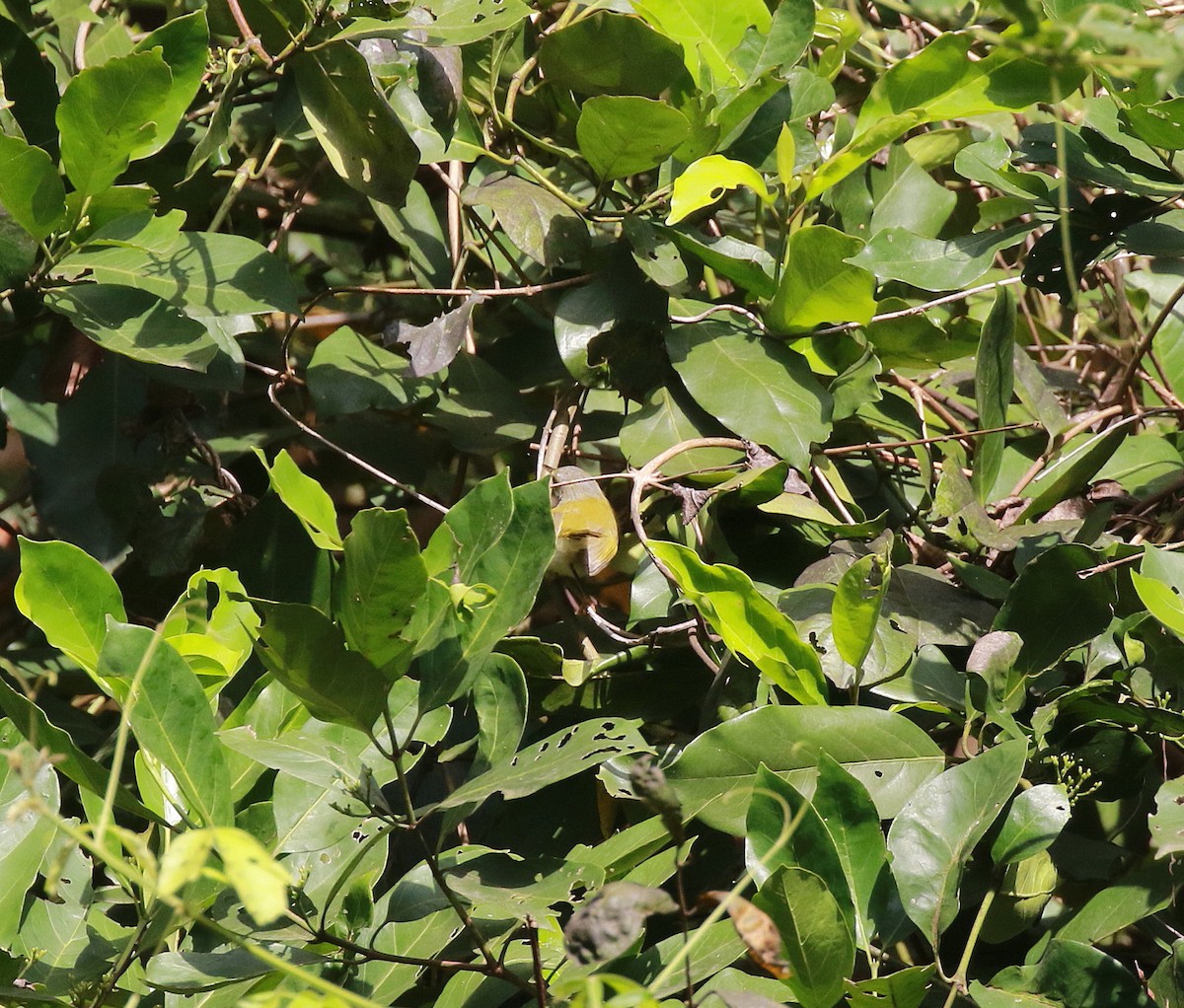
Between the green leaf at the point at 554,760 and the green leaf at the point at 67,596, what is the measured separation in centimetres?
24

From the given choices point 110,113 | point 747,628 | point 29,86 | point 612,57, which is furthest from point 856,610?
point 29,86

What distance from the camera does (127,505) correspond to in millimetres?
1063

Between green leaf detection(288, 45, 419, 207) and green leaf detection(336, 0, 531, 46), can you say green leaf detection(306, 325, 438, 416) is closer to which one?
green leaf detection(288, 45, 419, 207)

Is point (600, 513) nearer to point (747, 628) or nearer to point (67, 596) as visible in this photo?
point (747, 628)

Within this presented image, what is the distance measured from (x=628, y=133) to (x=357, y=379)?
0.32 metres

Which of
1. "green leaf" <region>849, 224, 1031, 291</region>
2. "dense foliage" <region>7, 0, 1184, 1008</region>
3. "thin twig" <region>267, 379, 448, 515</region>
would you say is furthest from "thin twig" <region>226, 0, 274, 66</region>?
"green leaf" <region>849, 224, 1031, 291</region>

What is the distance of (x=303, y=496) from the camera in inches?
29.1

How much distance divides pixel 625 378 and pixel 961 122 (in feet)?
1.69

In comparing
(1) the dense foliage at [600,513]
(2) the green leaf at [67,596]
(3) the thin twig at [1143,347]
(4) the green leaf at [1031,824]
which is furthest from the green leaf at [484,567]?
(3) the thin twig at [1143,347]

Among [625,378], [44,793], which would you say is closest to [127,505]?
Answer: [44,793]

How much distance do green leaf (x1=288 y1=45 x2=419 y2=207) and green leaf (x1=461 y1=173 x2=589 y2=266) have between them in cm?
7

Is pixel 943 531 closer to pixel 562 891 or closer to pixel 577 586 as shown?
pixel 577 586

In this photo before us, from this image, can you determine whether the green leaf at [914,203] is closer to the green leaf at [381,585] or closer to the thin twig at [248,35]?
the thin twig at [248,35]

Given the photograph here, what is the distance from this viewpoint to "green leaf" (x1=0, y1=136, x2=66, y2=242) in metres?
0.82
